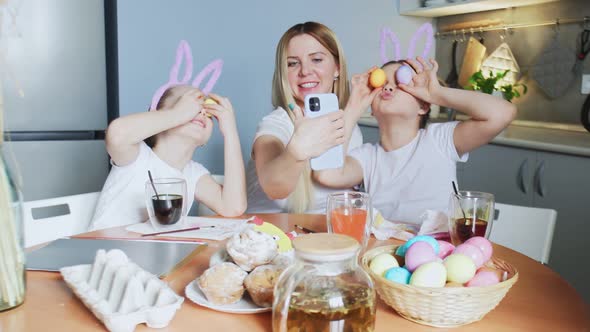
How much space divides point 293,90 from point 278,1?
3.99 ft

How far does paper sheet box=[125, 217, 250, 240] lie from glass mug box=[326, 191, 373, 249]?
0.20m

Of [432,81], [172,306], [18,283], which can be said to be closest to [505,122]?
[432,81]

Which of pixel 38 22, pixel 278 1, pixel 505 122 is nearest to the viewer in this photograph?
pixel 505 122

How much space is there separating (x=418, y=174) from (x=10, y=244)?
1.18 m

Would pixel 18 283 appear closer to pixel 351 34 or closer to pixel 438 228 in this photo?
pixel 438 228

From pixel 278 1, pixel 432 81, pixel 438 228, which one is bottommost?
pixel 438 228

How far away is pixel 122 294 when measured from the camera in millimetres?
736

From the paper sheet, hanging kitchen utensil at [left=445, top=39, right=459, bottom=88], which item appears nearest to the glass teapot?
the paper sheet

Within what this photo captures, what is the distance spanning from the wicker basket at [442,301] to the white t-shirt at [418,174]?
86 cm

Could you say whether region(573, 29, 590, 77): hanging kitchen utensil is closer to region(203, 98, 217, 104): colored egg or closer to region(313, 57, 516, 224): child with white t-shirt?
region(313, 57, 516, 224): child with white t-shirt

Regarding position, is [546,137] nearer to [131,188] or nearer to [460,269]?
[131,188]

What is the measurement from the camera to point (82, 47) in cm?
232

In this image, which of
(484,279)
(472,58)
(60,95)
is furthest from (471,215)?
(472,58)

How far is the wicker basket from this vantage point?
0.69 meters
